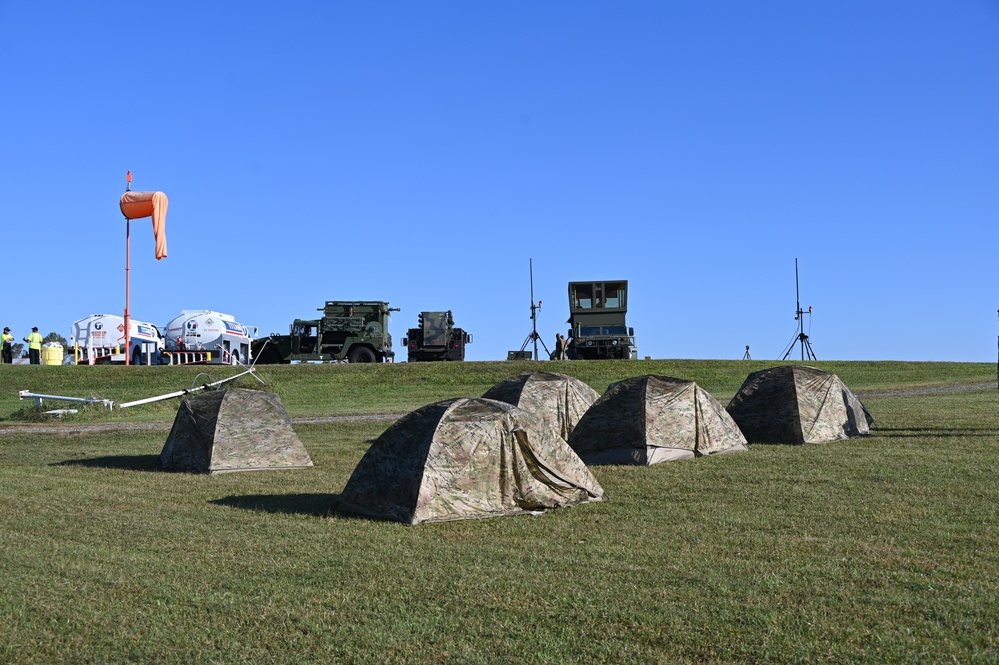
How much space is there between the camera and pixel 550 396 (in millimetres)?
18812

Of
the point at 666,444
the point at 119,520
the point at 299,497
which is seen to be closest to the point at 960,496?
the point at 666,444

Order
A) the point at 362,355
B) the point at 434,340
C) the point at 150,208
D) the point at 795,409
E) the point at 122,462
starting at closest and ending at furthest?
the point at 122,462 → the point at 795,409 → the point at 150,208 → the point at 362,355 → the point at 434,340

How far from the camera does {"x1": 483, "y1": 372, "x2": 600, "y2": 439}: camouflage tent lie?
60.7ft

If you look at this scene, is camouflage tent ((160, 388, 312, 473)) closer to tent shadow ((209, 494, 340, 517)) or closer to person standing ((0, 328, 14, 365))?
tent shadow ((209, 494, 340, 517))

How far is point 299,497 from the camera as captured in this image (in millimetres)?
12719

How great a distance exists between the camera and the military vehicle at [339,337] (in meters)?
45.4

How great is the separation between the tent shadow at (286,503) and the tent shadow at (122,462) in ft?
14.5

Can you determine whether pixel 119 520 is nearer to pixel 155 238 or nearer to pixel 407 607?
pixel 407 607

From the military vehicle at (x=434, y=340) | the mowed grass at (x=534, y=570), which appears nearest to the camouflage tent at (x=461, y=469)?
the mowed grass at (x=534, y=570)

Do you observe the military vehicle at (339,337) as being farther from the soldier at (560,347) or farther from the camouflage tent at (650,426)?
the camouflage tent at (650,426)

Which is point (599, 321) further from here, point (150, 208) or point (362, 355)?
point (150, 208)

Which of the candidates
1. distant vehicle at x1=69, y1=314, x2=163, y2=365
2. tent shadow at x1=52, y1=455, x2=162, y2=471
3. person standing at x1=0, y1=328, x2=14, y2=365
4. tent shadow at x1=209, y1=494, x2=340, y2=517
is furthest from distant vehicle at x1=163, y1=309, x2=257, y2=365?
tent shadow at x1=209, y1=494, x2=340, y2=517

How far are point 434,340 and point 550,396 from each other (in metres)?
29.7

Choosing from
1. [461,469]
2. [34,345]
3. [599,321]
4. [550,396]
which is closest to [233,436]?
[550,396]
